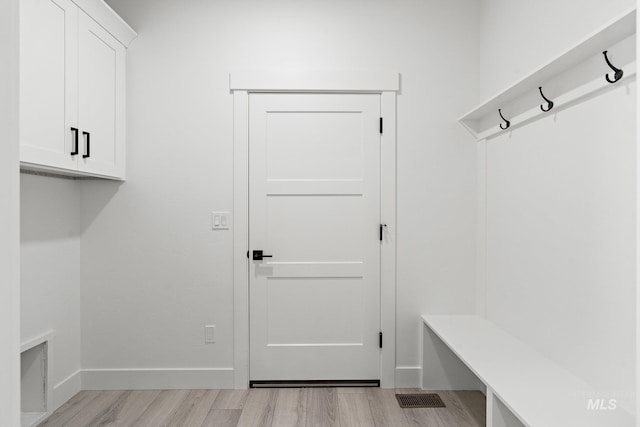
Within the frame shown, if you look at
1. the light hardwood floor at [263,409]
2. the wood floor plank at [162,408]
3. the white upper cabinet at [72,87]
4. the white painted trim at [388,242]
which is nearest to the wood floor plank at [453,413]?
the light hardwood floor at [263,409]

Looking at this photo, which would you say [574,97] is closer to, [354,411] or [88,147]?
[354,411]

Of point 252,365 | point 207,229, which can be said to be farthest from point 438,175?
point 252,365

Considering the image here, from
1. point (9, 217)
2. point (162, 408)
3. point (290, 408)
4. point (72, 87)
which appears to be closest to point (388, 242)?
point (290, 408)

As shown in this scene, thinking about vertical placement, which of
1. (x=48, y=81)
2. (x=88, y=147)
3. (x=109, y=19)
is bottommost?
(x=88, y=147)

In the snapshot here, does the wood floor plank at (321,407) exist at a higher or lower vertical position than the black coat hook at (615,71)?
lower

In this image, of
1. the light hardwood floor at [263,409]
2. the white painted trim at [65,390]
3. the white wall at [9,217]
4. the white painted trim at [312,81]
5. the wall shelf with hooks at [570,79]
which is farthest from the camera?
the white painted trim at [312,81]

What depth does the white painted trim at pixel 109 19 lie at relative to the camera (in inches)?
94.3

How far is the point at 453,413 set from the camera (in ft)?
8.55

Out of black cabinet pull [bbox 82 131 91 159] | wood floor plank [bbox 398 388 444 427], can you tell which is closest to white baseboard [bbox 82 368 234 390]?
wood floor plank [bbox 398 388 444 427]

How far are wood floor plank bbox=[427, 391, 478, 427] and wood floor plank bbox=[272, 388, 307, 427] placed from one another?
2.62 feet

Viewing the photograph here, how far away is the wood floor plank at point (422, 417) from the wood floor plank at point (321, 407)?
0.42m

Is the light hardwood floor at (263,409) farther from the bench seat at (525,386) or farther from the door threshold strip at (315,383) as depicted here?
the bench seat at (525,386)

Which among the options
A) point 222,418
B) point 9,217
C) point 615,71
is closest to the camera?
point 9,217

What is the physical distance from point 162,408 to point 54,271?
1.05m
